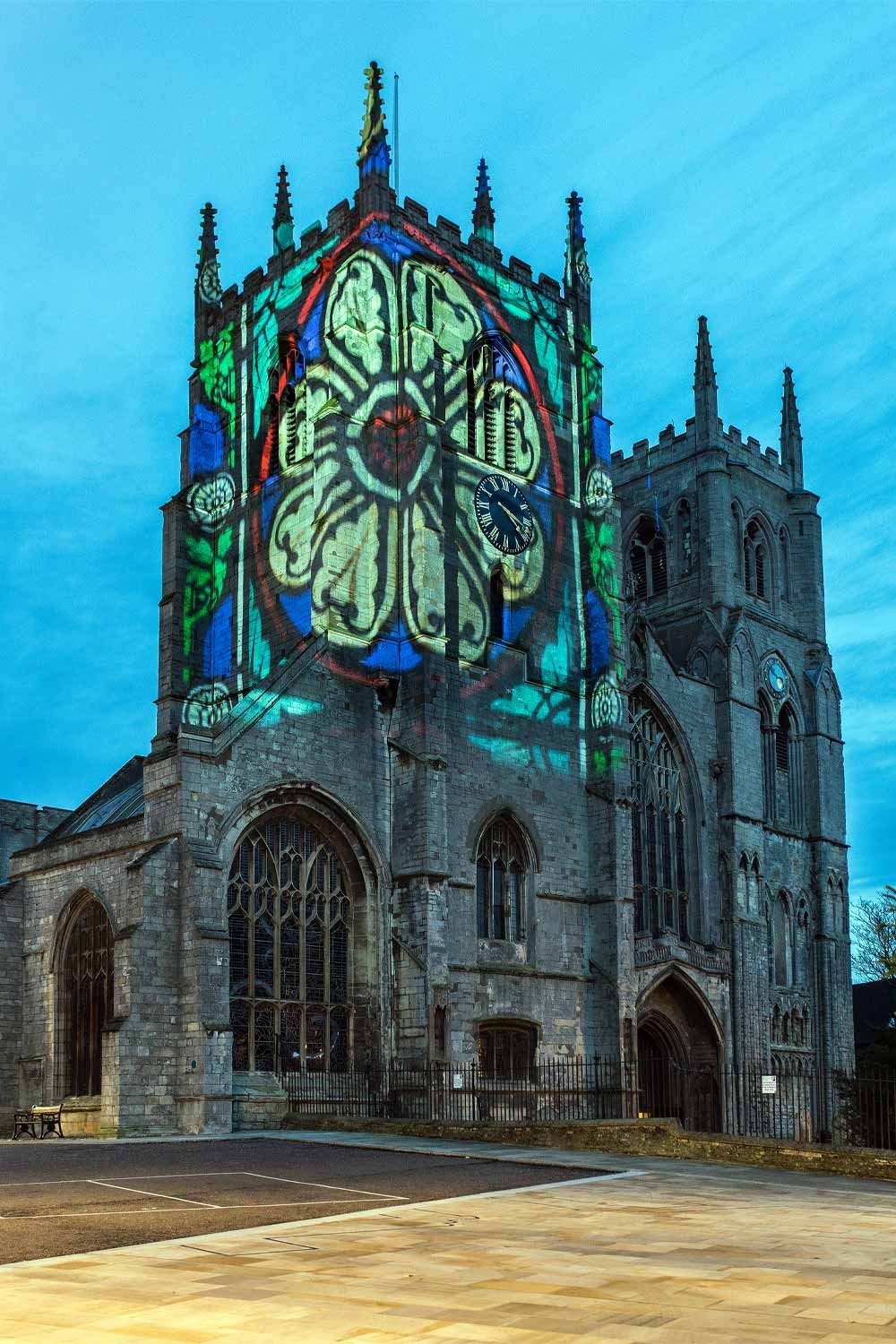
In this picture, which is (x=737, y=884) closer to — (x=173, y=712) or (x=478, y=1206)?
(x=173, y=712)

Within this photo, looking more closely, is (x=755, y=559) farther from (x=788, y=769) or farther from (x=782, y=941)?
(x=782, y=941)

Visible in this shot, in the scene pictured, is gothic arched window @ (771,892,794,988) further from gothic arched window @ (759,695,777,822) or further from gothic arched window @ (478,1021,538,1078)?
gothic arched window @ (478,1021,538,1078)

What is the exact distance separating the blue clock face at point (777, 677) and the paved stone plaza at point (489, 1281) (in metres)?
34.7

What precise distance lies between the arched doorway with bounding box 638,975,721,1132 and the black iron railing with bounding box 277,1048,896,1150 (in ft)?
0.15

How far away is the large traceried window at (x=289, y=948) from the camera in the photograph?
28.2 m

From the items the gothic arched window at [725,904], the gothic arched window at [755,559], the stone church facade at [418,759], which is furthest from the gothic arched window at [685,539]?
the gothic arched window at [725,904]

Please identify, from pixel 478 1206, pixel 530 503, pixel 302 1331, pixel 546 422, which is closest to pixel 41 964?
pixel 530 503

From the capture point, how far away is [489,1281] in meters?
8.02

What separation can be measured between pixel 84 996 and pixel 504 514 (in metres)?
15.2

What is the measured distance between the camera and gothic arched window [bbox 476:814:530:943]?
1291 inches

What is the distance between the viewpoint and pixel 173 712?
36844mm

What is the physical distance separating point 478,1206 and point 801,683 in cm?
3732

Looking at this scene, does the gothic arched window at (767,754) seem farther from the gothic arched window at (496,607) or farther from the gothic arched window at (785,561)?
the gothic arched window at (496,607)

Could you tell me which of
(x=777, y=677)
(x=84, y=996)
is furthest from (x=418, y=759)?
(x=777, y=677)
